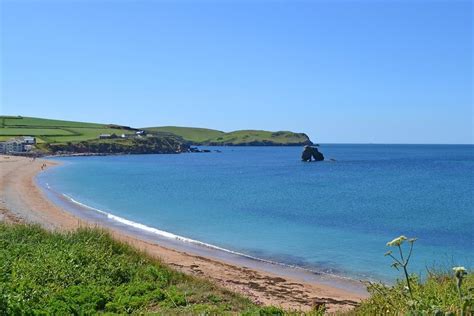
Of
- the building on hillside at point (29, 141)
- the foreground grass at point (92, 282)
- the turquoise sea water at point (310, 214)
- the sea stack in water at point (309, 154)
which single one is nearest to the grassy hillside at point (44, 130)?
the building on hillside at point (29, 141)

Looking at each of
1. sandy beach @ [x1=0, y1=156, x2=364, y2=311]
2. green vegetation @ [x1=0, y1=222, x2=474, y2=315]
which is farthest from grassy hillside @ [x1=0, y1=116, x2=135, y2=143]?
green vegetation @ [x1=0, y1=222, x2=474, y2=315]

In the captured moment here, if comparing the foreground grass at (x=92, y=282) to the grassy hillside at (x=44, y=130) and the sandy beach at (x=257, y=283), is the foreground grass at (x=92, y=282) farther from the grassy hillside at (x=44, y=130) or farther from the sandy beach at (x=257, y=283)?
the grassy hillside at (x=44, y=130)

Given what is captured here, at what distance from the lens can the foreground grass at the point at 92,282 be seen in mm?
10117

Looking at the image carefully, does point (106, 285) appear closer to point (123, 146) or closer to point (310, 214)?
point (310, 214)

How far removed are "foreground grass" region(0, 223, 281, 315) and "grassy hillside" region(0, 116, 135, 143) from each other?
13529cm

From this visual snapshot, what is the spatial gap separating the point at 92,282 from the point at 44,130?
167 meters

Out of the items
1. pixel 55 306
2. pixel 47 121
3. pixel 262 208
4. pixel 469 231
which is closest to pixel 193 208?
pixel 262 208

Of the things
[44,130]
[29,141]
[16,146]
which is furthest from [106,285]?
[44,130]

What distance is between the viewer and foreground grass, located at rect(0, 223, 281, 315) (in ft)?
33.2

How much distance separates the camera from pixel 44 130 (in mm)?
166000

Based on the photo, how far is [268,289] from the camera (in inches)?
714

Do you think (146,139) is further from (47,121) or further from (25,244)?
(25,244)

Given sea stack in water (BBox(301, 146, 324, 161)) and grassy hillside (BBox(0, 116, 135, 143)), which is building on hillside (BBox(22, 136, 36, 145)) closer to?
grassy hillside (BBox(0, 116, 135, 143))

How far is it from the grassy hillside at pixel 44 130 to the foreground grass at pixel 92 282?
13529 cm
